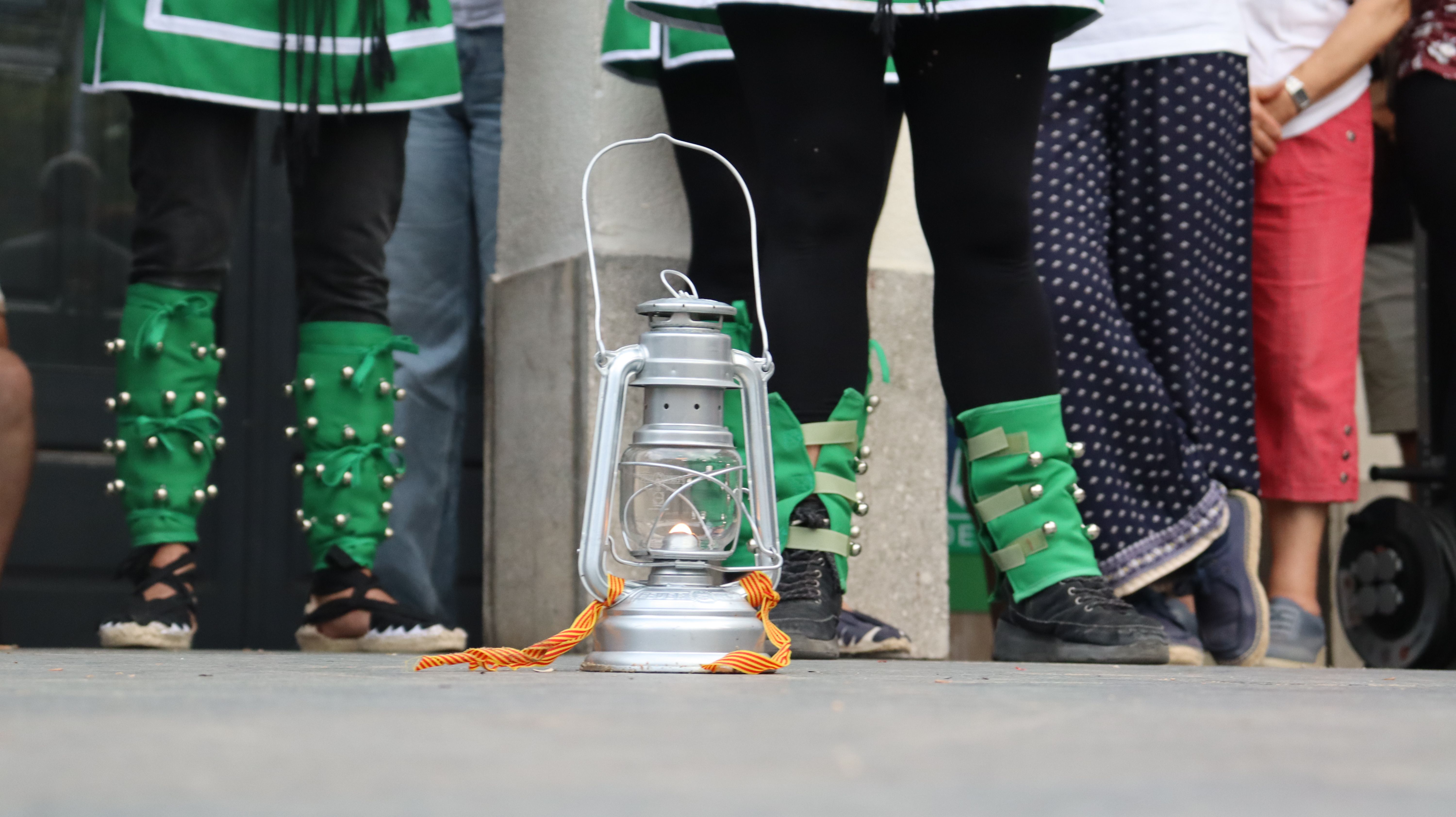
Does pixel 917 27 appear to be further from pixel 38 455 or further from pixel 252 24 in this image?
pixel 38 455

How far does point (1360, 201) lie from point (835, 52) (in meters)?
1.13

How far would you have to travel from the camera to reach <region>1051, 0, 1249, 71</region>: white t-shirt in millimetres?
2260

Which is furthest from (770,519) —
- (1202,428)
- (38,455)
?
(38,455)

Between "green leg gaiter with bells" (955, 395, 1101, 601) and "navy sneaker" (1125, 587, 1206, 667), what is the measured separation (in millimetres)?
225

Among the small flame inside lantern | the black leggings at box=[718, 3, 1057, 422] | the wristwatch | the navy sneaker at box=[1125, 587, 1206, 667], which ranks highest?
the wristwatch

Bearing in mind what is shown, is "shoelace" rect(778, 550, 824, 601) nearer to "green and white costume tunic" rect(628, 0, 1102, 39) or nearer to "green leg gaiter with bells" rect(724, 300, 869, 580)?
"green leg gaiter with bells" rect(724, 300, 869, 580)

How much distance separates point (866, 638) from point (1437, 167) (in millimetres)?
1278

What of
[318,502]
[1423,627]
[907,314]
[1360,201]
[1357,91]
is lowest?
[1423,627]

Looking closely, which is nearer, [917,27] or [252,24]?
[917,27]

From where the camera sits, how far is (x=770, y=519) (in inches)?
59.4

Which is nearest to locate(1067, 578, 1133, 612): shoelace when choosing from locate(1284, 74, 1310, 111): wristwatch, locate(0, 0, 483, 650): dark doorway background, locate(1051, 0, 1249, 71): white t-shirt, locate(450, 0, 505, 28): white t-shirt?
locate(1051, 0, 1249, 71): white t-shirt

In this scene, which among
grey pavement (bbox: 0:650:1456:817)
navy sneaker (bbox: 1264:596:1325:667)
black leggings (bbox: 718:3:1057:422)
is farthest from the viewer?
navy sneaker (bbox: 1264:596:1325:667)

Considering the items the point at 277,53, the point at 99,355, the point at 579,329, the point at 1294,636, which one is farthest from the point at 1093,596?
the point at 99,355

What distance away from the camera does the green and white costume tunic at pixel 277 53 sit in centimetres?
207
